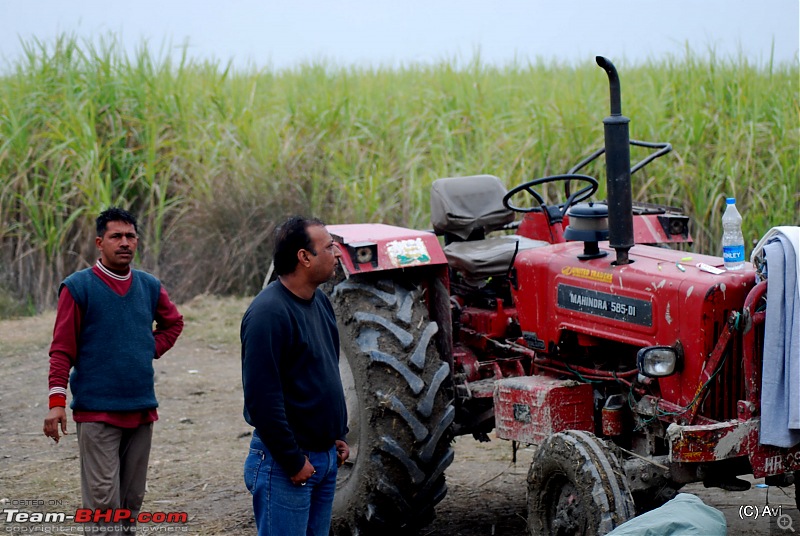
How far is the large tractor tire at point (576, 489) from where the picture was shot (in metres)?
3.64

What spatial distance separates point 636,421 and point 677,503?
0.64 meters

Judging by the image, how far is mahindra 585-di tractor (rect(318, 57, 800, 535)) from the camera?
12.3ft

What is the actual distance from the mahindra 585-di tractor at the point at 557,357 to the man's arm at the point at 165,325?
770mm

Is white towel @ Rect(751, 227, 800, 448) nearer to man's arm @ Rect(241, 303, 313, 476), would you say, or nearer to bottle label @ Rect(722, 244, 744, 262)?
bottle label @ Rect(722, 244, 744, 262)

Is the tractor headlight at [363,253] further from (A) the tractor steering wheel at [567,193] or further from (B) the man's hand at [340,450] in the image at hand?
(B) the man's hand at [340,450]

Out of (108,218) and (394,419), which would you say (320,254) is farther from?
(394,419)

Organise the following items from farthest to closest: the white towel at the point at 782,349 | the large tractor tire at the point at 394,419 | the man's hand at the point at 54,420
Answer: the large tractor tire at the point at 394,419 < the man's hand at the point at 54,420 < the white towel at the point at 782,349

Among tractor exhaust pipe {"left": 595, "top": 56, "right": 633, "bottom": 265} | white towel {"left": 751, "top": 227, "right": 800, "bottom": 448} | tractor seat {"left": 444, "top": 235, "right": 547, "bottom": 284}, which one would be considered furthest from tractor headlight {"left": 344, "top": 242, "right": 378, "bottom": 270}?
white towel {"left": 751, "top": 227, "right": 800, "bottom": 448}

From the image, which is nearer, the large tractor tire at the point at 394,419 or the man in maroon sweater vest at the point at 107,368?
the man in maroon sweater vest at the point at 107,368

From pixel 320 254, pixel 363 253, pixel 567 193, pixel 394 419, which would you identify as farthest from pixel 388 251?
pixel 320 254

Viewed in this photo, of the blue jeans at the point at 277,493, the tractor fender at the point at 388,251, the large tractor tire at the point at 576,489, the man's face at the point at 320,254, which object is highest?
the man's face at the point at 320,254

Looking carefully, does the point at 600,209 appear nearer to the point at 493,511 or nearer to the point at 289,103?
the point at 493,511

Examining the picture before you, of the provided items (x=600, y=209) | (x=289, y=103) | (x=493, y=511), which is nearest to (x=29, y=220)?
(x=289, y=103)

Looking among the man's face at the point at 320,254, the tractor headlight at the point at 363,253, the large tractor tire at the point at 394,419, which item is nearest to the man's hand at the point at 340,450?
the man's face at the point at 320,254
